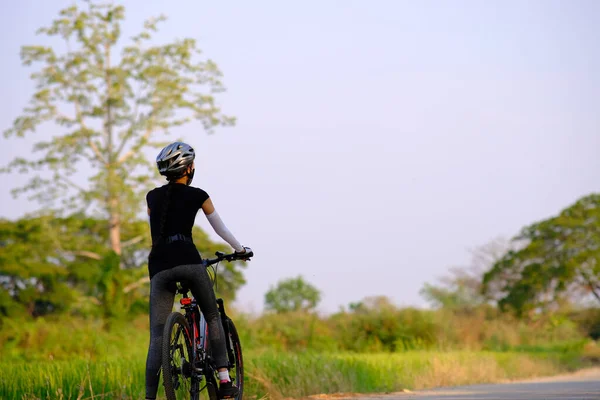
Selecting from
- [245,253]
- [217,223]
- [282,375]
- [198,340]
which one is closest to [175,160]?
[217,223]

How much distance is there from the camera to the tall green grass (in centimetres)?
942

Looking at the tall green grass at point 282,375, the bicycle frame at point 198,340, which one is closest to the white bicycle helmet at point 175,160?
the bicycle frame at point 198,340

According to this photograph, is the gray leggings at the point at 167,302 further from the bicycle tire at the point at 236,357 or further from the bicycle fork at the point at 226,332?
the bicycle tire at the point at 236,357

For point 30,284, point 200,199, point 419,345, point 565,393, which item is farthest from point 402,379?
point 30,284

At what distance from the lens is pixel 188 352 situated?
7.06 metres

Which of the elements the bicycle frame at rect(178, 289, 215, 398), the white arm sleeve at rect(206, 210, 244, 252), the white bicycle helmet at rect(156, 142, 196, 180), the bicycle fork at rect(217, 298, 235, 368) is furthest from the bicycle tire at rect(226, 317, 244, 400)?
the white bicycle helmet at rect(156, 142, 196, 180)

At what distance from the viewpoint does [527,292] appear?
143ft

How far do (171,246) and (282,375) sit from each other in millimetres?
5086

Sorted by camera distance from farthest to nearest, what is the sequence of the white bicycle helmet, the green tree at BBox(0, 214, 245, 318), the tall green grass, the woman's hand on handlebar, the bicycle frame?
the green tree at BBox(0, 214, 245, 318) → the tall green grass → the woman's hand on handlebar → the bicycle frame → the white bicycle helmet

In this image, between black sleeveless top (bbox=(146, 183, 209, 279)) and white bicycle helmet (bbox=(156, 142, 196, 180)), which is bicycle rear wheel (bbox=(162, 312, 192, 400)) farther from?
white bicycle helmet (bbox=(156, 142, 196, 180))

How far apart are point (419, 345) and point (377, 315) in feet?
5.20

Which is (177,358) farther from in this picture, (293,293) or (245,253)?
(293,293)

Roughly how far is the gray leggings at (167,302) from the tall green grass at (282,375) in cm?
166

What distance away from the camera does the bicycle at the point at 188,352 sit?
6.68 metres
